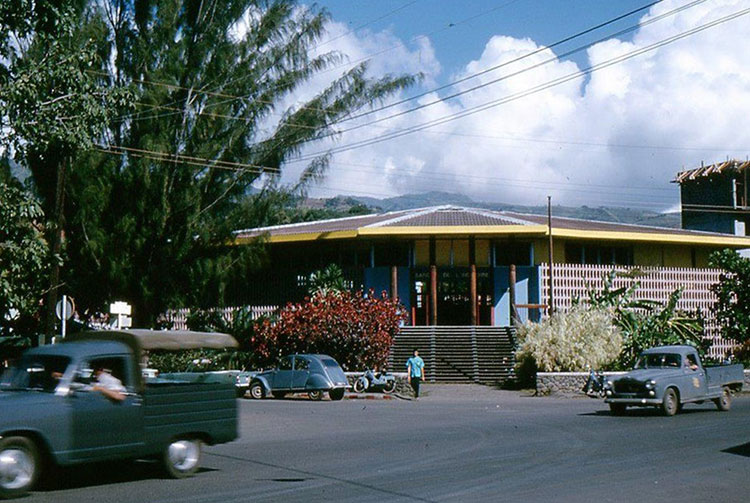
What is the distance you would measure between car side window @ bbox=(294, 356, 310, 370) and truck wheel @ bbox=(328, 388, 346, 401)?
114cm

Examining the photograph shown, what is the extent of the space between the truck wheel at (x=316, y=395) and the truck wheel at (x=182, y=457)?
18198mm

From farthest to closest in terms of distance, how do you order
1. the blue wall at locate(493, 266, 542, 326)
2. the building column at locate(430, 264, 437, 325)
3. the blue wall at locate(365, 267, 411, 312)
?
the blue wall at locate(365, 267, 411, 312) < the blue wall at locate(493, 266, 542, 326) < the building column at locate(430, 264, 437, 325)

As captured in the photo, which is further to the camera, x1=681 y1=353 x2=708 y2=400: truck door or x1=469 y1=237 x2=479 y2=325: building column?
x1=469 y1=237 x2=479 y2=325: building column

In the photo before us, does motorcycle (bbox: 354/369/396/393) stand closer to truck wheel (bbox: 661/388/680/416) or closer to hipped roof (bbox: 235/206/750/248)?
hipped roof (bbox: 235/206/750/248)

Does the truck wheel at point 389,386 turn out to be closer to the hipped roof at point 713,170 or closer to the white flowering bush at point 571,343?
the white flowering bush at point 571,343

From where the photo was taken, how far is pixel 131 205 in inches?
1298

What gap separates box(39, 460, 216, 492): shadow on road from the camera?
12430 mm

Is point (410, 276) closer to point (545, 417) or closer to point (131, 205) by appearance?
point (131, 205)

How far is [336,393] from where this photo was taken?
31.7 meters

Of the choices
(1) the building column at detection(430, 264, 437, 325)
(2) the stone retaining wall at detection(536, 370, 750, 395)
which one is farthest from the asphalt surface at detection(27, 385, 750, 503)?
(1) the building column at detection(430, 264, 437, 325)

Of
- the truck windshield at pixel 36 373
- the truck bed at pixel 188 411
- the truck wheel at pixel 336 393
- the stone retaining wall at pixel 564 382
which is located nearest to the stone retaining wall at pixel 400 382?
the truck wheel at pixel 336 393

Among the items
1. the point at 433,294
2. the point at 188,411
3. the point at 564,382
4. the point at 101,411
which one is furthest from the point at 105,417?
the point at 433,294

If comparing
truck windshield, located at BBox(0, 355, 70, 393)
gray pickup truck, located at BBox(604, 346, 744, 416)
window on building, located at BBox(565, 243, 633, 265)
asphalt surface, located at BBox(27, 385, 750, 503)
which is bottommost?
asphalt surface, located at BBox(27, 385, 750, 503)

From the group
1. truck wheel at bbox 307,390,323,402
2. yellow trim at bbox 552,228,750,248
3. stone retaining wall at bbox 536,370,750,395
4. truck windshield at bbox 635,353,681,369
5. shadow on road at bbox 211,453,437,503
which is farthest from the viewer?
yellow trim at bbox 552,228,750,248
